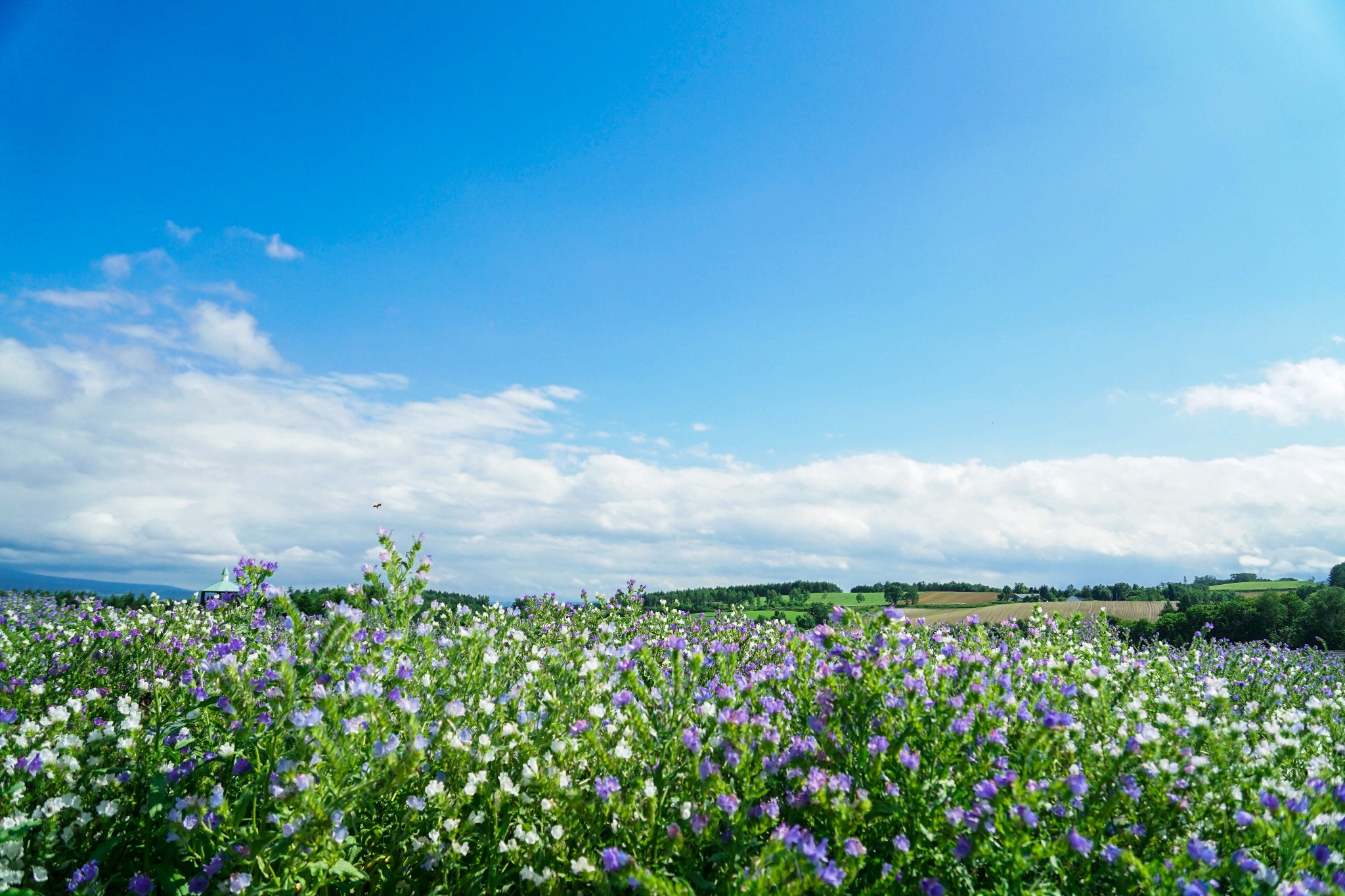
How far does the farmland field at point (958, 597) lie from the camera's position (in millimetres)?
46844

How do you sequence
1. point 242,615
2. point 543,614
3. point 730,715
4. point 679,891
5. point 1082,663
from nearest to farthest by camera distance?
point 679,891
point 730,715
point 1082,663
point 242,615
point 543,614

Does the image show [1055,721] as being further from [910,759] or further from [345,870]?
[345,870]

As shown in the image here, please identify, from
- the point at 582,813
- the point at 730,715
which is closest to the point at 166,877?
the point at 582,813

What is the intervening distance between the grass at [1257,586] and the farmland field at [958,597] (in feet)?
49.1

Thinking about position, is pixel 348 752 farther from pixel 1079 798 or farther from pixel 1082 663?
pixel 1082 663

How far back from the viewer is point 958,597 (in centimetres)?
4897

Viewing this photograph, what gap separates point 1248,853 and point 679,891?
9.33 ft

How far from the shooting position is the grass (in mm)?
50206

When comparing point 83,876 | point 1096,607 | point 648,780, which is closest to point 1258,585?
Result: point 1096,607

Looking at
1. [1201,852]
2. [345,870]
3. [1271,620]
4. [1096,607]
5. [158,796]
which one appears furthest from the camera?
[1096,607]

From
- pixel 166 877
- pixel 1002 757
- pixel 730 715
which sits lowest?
pixel 166 877

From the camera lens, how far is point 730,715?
3.49 meters

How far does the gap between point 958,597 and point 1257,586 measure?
1133 inches

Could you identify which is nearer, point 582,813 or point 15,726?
point 582,813
